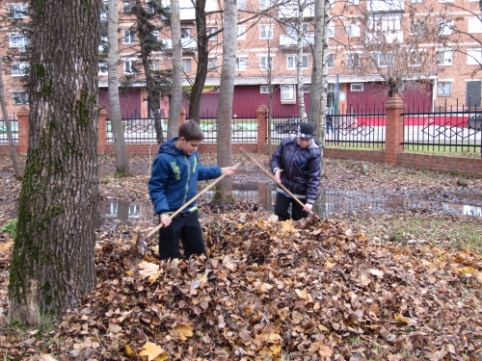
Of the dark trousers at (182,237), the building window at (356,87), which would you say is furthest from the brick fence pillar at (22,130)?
the building window at (356,87)

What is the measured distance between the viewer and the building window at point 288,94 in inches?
1714

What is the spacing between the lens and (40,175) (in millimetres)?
3736

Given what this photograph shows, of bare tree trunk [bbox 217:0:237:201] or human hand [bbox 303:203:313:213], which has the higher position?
bare tree trunk [bbox 217:0:237:201]

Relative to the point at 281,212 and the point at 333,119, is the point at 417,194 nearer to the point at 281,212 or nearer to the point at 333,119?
the point at 281,212

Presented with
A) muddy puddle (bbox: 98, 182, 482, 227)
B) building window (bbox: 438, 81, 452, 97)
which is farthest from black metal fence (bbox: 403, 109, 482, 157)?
building window (bbox: 438, 81, 452, 97)

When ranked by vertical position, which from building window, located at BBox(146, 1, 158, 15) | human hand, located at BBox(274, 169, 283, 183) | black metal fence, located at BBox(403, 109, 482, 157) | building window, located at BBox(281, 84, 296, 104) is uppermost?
building window, located at BBox(146, 1, 158, 15)

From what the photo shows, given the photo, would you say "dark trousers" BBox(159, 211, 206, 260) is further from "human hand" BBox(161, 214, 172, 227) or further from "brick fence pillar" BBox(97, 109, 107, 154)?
"brick fence pillar" BBox(97, 109, 107, 154)

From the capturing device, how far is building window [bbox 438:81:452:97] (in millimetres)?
42188

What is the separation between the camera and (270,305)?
4.02 m

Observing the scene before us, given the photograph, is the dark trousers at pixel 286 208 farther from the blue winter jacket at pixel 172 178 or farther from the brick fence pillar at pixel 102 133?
the brick fence pillar at pixel 102 133

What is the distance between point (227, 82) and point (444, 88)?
38.2m

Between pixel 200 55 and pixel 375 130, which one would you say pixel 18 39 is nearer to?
pixel 200 55

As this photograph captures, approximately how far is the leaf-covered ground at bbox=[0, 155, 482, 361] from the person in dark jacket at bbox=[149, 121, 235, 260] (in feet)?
0.96

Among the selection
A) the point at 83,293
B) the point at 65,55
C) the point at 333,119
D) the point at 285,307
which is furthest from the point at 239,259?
the point at 333,119
